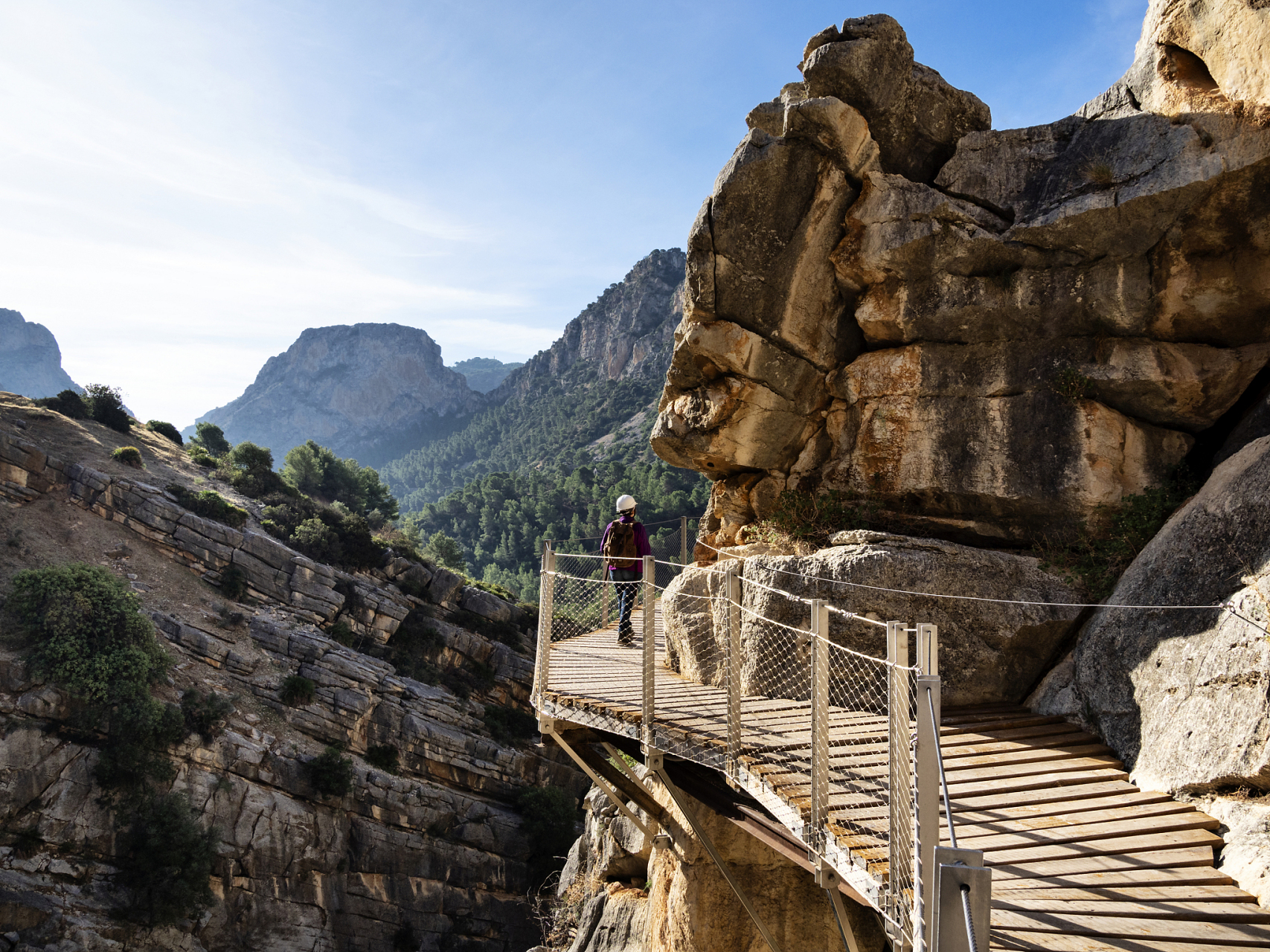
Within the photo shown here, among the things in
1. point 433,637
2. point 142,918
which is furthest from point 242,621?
point 142,918

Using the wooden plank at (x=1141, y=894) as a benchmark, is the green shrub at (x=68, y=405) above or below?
above

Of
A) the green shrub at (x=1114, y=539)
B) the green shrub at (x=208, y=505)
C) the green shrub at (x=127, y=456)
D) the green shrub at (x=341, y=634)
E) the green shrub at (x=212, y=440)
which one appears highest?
the green shrub at (x=212, y=440)

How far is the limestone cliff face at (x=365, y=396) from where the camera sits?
175 meters

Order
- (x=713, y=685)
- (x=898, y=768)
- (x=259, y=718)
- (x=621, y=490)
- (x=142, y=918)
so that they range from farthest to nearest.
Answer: (x=621, y=490)
(x=259, y=718)
(x=142, y=918)
(x=713, y=685)
(x=898, y=768)

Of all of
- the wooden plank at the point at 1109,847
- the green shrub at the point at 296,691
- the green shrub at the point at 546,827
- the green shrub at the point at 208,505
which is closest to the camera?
the wooden plank at the point at 1109,847

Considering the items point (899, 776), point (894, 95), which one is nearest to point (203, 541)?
point (894, 95)

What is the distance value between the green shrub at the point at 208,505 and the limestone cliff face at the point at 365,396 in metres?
140

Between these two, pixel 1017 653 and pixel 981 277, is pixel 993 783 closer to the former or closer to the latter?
pixel 1017 653

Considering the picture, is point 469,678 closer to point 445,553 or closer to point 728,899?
point 445,553

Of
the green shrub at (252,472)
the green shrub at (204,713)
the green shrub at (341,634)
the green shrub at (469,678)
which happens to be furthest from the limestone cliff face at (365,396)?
the green shrub at (204,713)

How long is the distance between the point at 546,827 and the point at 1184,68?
26.5 m

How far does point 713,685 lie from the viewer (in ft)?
25.3

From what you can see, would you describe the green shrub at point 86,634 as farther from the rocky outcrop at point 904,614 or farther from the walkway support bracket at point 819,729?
the walkway support bracket at point 819,729

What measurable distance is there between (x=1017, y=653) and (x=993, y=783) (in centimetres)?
224
